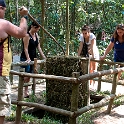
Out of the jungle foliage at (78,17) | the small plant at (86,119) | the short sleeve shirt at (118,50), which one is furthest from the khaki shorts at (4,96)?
the jungle foliage at (78,17)

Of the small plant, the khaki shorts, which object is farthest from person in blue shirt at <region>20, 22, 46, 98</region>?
the khaki shorts

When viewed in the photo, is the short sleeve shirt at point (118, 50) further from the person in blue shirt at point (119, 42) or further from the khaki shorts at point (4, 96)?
the khaki shorts at point (4, 96)

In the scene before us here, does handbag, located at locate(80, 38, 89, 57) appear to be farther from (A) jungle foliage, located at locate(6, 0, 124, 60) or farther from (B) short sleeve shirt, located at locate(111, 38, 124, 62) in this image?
(A) jungle foliage, located at locate(6, 0, 124, 60)

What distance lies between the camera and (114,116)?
16.4 feet

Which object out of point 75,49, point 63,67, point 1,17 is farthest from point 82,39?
point 75,49

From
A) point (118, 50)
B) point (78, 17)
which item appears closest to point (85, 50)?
point (118, 50)

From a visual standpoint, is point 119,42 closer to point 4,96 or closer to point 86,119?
point 86,119

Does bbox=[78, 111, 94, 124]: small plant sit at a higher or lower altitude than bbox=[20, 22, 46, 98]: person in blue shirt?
lower

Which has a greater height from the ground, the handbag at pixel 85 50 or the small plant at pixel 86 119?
the handbag at pixel 85 50

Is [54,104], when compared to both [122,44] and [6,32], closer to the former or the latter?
[122,44]

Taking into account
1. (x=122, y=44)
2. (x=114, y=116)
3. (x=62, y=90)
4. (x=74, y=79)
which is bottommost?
(x=114, y=116)

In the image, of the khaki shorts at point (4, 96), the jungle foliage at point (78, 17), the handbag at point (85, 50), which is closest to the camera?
the khaki shorts at point (4, 96)

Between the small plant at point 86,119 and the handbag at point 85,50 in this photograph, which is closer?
the small plant at point 86,119

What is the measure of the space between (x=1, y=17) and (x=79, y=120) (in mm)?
2213
